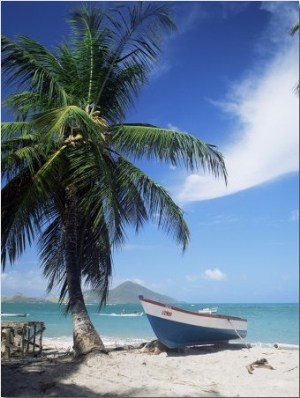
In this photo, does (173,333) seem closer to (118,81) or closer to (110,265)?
(110,265)

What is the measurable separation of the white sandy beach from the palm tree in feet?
1.87

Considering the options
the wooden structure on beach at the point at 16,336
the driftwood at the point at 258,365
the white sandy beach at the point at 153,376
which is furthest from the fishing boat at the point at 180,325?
the wooden structure on beach at the point at 16,336

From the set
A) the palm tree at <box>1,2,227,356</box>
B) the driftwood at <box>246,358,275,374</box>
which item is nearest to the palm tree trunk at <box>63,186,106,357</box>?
the palm tree at <box>1,2,227,356</box>

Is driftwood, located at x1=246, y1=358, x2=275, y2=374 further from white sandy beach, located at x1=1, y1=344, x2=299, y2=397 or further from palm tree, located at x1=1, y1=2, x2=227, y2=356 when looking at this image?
palm tree, located at x1=1, y1=2, x2=227, y2=356

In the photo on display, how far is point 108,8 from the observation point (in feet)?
21.0

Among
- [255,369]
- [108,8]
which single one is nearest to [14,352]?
[255,369]

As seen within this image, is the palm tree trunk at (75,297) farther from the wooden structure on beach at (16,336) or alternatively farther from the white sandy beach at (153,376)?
the wooden structure on beach at (16,336)

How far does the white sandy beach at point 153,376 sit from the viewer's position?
4469 mm

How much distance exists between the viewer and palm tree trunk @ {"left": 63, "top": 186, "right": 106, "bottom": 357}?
6.33 meters

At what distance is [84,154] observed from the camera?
6.40 metres

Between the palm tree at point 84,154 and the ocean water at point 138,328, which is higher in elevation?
the palm tree at point 84,154

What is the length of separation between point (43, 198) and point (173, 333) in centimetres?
302

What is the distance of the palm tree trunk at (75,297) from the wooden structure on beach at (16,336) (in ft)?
4.89

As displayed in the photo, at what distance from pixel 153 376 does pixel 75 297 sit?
190cm
